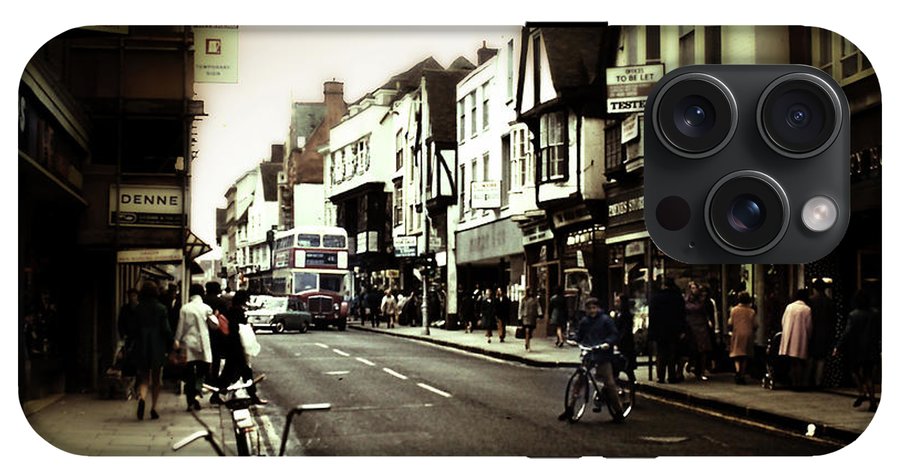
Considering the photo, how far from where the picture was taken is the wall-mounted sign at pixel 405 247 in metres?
Result: 10.4

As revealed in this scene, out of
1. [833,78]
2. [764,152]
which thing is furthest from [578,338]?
[833,78]

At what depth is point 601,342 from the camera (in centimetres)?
916

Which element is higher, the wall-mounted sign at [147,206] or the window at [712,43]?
the window at [712,43]

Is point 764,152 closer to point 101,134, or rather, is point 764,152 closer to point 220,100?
point 220,100

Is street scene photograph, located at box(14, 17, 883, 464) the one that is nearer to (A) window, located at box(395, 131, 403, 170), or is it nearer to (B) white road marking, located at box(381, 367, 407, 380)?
(B) white road marking, located at box(381, 367, 407, 380)

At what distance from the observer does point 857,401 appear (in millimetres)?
9000

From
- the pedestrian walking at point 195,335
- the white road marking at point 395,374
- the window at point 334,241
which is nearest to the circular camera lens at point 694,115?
the white road marking at point 395,374

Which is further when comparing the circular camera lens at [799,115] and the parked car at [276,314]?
the parked car at [276,314]

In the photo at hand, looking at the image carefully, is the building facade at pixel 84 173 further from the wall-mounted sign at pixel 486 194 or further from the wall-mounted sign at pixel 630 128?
the wall-mounted sign at pixel 630 128

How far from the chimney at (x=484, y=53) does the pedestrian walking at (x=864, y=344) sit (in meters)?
2.84

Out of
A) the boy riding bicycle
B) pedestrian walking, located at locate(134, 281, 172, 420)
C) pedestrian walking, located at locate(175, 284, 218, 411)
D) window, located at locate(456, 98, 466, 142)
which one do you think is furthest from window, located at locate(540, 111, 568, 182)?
pedestrian walking, located at locate(134, 281, 172, 420)

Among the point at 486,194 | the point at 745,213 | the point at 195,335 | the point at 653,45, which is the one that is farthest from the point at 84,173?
the point at 745,213

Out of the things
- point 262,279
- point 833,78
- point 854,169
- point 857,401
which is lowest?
point 857,401
